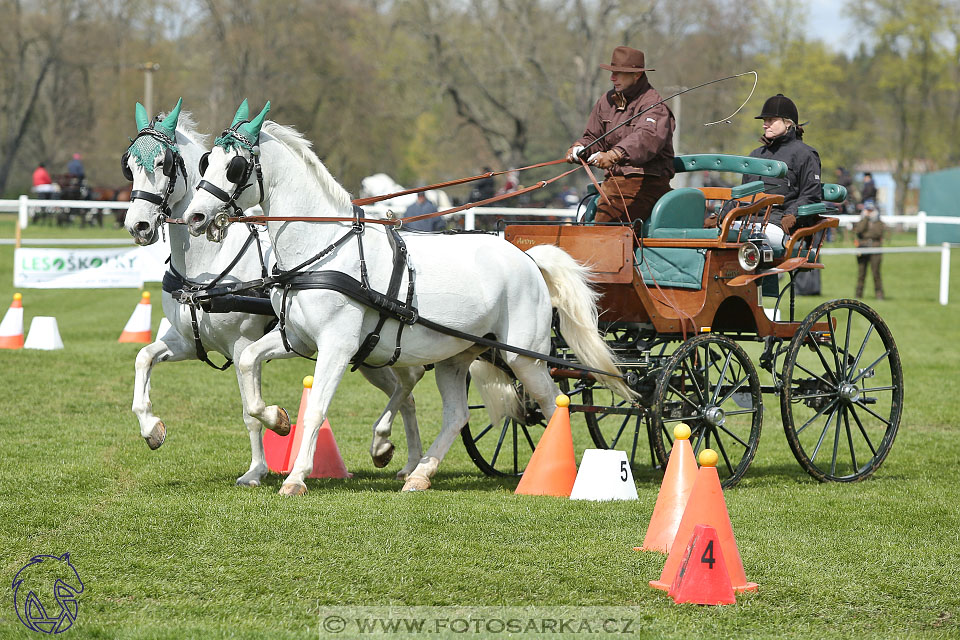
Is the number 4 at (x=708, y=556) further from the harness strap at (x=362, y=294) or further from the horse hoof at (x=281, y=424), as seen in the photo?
the horse hoof at (x=281, y=424)

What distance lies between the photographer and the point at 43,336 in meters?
13.8

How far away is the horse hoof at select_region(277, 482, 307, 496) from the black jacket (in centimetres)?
378

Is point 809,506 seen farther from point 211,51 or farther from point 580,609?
point 211,51

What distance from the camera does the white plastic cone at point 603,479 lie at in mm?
6902

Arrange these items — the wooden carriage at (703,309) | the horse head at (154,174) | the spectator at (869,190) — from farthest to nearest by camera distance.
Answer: the spectator at (869,190) → the wooden carriage at (703,309) → the horse head at (154,174)

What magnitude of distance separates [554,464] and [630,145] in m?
2.10

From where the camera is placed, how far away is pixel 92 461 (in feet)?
26.3

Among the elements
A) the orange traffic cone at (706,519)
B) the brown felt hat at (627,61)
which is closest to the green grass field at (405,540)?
the orange traffic cone at (706,519)

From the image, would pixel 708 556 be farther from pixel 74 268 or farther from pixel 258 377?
pixel 74 268

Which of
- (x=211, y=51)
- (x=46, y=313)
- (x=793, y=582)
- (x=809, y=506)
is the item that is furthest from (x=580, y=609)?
(x=211, y=51)

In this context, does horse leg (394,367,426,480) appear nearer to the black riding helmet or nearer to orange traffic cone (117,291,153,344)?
the black riding helmet

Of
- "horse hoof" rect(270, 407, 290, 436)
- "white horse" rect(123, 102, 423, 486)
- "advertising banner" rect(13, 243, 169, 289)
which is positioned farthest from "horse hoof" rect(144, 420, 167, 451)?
"advertising banner" rect(13, 243, 169, 289)

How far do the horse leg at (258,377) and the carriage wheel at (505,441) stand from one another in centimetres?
152

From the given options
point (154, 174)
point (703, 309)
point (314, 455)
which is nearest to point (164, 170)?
point (154, 174)
